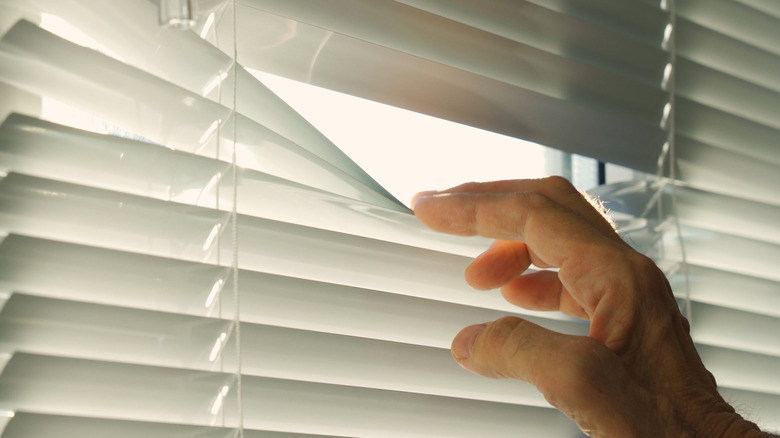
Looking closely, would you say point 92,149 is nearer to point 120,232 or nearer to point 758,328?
point 120,232

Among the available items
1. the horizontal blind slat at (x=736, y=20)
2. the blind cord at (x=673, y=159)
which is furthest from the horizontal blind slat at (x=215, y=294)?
the horizontal blind slat at (x=736, y=20)

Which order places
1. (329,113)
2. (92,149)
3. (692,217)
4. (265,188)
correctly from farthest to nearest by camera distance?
(692,217), (329,113), (265,188), (92,149)

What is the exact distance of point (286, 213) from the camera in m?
0.71

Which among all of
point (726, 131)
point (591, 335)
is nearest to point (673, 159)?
point (726, 131)

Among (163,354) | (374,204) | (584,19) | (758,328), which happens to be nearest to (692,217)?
(758,328)

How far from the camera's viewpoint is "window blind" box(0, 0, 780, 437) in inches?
22.5

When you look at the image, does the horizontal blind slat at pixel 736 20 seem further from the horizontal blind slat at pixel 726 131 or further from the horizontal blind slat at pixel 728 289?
the horizontal blind slat at pixel 728 289

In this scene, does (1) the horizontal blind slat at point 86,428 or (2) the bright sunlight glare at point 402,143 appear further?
(2) the bright sunlight glare at point 402,143

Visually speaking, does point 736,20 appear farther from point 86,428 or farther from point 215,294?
point 86,428

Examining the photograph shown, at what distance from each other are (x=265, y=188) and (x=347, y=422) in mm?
249

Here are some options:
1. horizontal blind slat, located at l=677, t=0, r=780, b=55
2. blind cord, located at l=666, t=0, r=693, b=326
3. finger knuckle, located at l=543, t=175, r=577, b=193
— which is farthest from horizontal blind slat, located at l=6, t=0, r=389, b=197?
horizontal blind slat, located at l=677, t=0, r=780, b=55

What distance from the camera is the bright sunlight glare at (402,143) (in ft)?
2.89

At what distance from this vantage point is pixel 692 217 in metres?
1.06

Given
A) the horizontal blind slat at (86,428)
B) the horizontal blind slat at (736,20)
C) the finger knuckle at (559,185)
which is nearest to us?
the horizontal blind slat at (86,428)
